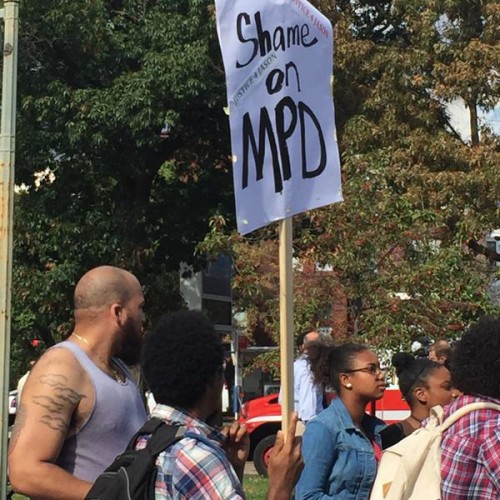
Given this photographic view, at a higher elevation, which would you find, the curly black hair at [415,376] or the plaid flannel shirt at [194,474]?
the curly black hair at [415,376]

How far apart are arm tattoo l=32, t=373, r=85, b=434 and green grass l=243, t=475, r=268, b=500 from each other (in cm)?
864

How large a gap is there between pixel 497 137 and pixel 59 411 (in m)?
16.6

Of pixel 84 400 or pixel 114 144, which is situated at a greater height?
pixel 114 144

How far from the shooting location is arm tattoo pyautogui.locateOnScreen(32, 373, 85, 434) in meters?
3.81

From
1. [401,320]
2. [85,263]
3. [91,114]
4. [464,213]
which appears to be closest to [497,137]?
[464,213]

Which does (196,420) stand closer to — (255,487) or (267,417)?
(255,487)

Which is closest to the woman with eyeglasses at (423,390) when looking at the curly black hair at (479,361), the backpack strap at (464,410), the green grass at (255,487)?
the curly black hair at (479,361)

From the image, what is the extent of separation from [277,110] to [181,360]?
199 cm

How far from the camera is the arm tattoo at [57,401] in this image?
3812 mm

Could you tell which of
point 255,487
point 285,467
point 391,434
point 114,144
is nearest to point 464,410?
point 285,467

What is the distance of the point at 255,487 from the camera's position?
Result: 13.8 m

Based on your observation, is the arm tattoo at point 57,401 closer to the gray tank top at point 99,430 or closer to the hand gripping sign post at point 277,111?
the gray tank top at point 99,430

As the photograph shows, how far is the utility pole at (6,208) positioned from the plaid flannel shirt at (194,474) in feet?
13.3

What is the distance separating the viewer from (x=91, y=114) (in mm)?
21703
